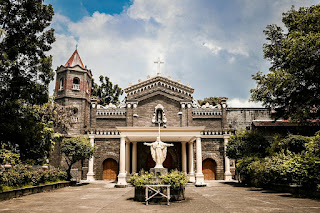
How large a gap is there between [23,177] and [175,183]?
26.8 feet

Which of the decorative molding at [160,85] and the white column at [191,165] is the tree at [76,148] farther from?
the white column at [191,165]

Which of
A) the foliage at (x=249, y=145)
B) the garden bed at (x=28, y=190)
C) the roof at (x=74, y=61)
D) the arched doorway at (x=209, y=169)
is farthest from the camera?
the roof at (x=74, y=61)

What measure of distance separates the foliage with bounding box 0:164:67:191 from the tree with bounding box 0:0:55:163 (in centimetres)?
136

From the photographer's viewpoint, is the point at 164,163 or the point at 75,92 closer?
the point at 164,163

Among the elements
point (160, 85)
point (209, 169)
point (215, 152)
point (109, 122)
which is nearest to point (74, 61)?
point (109, 122)

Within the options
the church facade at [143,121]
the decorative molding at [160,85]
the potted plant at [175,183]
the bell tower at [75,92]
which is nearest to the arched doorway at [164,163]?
the church facade at [143,121]

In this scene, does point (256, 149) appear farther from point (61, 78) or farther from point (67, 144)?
point (61, 78)

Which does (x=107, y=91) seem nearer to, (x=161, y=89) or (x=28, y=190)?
(x=161, y=89)

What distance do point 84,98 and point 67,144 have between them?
6.56 m

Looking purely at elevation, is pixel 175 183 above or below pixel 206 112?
below

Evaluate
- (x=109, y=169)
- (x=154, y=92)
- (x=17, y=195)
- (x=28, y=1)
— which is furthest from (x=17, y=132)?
(x=154, y=92)

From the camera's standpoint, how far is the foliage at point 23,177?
12.1 meters

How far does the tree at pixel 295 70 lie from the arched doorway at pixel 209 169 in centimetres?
902

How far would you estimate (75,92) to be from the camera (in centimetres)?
2569
